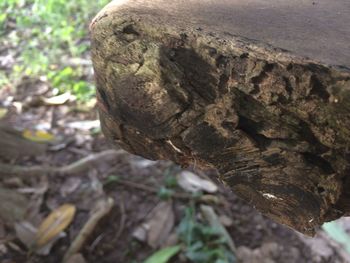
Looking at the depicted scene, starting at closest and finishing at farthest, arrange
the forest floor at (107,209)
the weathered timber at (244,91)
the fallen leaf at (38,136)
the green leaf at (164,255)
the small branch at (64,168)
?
the weathered timber at (244,91)
the green leaf at (164,255)
the forest floor at (107,209)
the small branch at (64,168)
the fallen leaf at (38,136)

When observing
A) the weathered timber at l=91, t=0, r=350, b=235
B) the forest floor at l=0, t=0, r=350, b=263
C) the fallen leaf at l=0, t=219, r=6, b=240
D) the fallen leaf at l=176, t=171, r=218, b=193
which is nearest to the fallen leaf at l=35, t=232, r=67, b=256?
the forest floor at l=0, t=0, r=350, b=263

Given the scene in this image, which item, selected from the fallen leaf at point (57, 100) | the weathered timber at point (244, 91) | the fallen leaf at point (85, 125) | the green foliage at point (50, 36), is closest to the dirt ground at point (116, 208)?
the fallen leaf at point (85, 125)

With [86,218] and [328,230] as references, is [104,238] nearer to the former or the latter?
[86,218]

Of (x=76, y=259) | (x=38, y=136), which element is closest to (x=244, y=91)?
(x=76, y=259)

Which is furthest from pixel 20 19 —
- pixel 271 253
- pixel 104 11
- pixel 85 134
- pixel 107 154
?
pixel 104 11

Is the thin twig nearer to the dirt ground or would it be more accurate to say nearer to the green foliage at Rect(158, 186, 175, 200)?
the dirt ground

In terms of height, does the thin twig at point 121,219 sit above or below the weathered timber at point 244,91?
below

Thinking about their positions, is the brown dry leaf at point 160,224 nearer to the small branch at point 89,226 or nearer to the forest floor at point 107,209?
the forest floor at point 107,209
